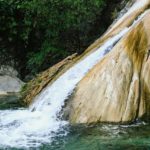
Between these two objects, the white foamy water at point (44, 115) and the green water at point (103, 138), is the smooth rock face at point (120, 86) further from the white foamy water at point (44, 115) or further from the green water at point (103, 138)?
the white foamy water at point (44, 115)

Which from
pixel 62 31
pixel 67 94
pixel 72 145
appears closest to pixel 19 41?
pixel 62 31

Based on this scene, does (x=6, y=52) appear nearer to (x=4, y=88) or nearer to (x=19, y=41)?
(x=19, y=41)

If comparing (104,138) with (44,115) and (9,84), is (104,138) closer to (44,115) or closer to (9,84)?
(44,115)

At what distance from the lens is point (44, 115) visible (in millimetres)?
13578

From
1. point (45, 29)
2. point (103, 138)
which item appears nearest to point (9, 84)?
point (45, 29)

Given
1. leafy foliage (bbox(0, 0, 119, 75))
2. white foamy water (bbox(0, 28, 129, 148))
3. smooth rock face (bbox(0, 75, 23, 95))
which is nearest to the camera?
white foamy water (bbox(0, 28, 129, 148))

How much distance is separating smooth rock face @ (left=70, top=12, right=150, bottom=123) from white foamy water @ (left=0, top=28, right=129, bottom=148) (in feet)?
2.37

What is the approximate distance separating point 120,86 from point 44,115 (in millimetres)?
2546

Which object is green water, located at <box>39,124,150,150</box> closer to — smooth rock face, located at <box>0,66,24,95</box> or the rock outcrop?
the rock outcrop

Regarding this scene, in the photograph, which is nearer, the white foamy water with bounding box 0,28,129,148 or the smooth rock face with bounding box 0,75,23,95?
the white foamy water with bounding box 0,28,129,148

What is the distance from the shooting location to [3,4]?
23688 mm

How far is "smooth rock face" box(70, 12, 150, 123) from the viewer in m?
12.4

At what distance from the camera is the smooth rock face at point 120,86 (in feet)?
40.8

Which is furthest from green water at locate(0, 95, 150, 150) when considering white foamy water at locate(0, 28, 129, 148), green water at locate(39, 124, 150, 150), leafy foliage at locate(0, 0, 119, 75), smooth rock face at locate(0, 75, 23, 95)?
leafy foliage at locate(0, 0, 119, 75)
